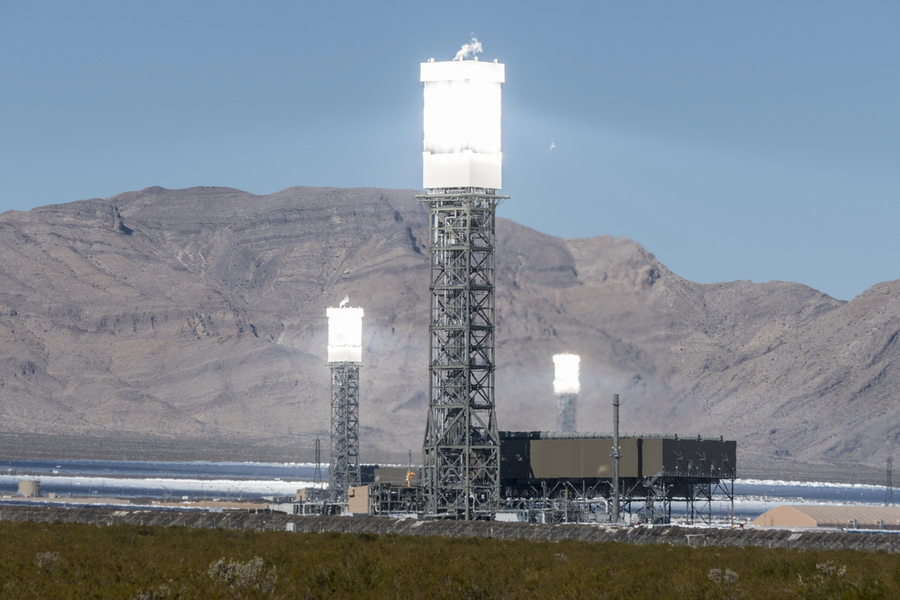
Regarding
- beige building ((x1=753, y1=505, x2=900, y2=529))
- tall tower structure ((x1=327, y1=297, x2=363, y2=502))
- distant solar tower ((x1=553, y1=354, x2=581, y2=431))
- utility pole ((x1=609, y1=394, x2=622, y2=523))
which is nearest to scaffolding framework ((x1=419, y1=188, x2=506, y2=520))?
utility pole ((x1=609, y1=394, x2=622, y2=523))

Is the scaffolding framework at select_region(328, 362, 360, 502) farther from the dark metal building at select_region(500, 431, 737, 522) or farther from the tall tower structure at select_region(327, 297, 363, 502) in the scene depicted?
the dark metal building at select_region(500, 431, 737, 522)

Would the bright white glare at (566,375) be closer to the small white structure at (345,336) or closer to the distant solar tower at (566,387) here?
the distant solar tower at (566,387)

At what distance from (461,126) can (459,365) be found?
52.4ft

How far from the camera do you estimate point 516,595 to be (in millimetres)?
36906

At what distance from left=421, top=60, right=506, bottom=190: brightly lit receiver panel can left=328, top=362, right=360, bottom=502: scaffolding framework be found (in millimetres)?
40849

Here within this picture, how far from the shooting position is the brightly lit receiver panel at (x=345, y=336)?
129m

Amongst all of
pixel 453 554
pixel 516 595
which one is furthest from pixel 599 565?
pixel 516 595

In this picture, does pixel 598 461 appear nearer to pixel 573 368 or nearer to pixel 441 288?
pixel 441 288

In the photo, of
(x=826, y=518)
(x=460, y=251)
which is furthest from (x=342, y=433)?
(x=826, y=518)

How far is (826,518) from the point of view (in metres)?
117

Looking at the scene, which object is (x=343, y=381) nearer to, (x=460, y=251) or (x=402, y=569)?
(x=460, y=251)

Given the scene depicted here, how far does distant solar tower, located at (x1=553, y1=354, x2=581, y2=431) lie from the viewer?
15400cm

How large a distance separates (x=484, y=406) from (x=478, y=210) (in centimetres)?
1329

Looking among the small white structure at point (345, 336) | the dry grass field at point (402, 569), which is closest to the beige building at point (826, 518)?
the small white structure at point (345, 336)
